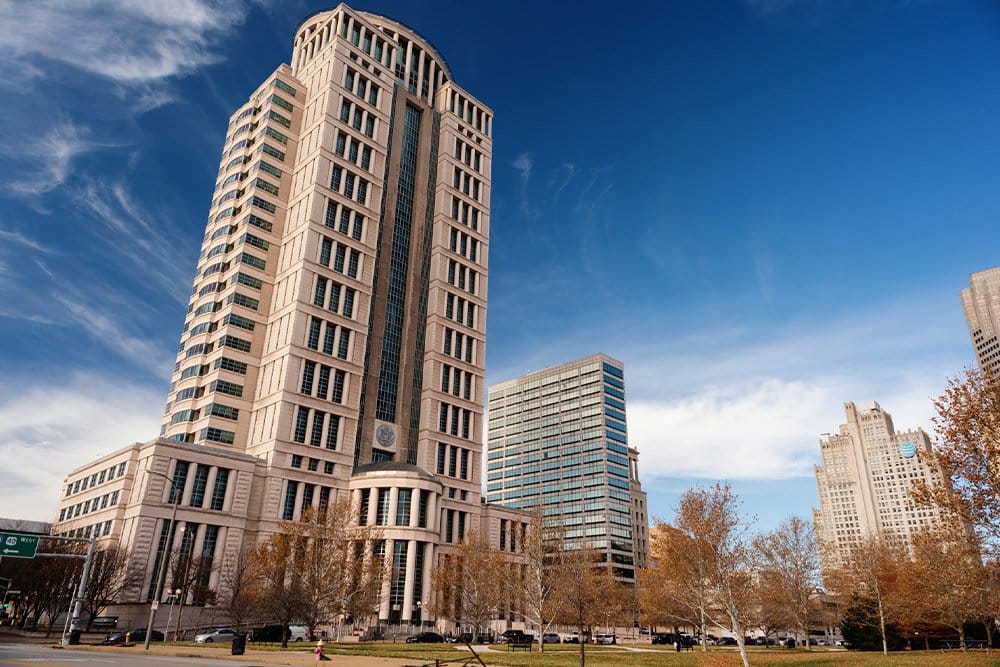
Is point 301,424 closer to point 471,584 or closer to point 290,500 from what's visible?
point 290,500

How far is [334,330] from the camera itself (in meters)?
93.8

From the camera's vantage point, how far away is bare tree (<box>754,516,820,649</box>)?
73438 millimetres

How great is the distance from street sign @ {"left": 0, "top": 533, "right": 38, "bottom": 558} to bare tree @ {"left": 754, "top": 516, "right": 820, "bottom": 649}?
6814 cm

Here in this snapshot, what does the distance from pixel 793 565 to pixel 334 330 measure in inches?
2589

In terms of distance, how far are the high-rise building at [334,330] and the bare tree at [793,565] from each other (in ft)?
134

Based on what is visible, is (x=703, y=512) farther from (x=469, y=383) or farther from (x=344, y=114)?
(x=344, y=114)

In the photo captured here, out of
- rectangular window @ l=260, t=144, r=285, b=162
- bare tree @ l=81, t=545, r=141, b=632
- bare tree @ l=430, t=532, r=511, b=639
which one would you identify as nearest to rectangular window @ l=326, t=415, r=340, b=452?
bare tree @ l=430, t=532, r=511, b=639

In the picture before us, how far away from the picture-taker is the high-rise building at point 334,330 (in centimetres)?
7938

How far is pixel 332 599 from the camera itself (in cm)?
5775

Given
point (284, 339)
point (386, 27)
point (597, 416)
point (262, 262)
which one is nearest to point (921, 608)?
point (284, 339)

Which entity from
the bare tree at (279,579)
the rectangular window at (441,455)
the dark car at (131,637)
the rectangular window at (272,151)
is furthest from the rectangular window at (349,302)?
the dark car at (131,637)

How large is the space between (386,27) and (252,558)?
320 feet

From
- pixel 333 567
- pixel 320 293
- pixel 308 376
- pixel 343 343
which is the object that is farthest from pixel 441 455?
pixel 333 567

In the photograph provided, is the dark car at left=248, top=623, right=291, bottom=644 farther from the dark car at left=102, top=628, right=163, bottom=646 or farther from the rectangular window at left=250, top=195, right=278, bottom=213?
the rectangular window at left=250, top=195, right=278, bottom=213
